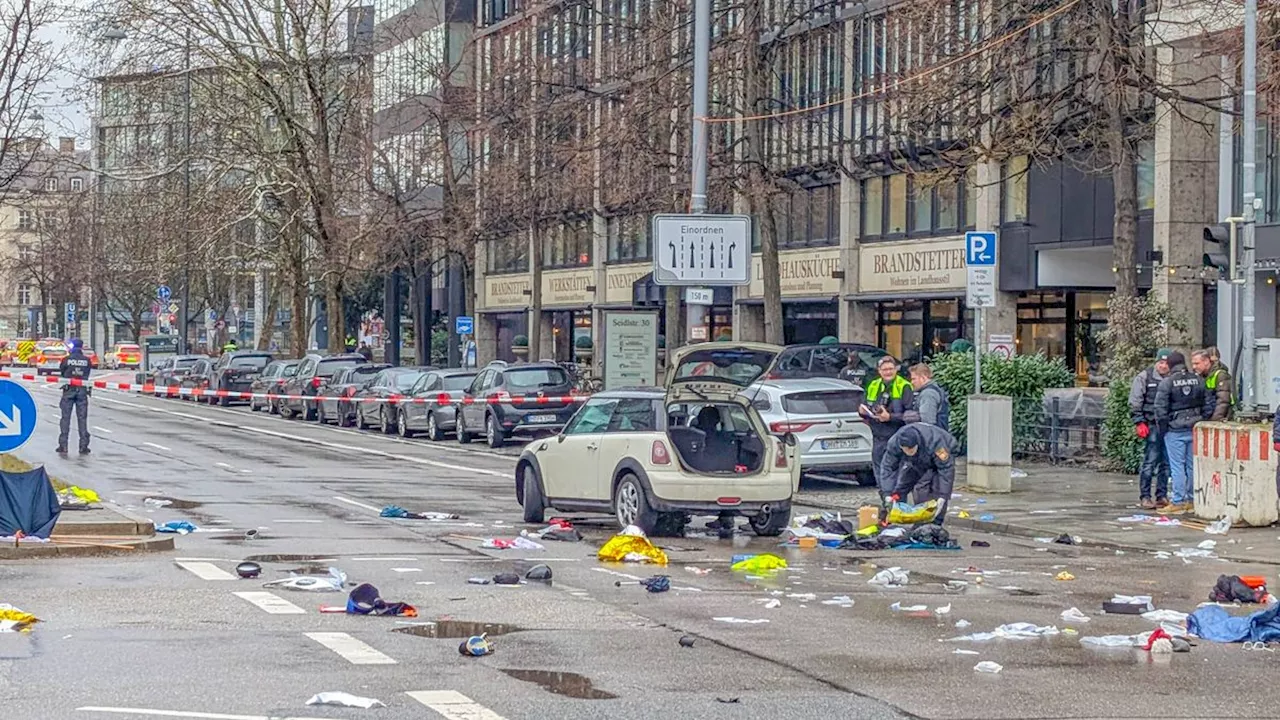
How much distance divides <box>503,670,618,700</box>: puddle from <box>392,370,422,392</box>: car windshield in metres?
29.9

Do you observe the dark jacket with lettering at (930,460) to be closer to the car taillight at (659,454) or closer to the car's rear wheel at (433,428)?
the car taillight at (659,454)

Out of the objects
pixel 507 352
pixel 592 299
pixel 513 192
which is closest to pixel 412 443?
pixel 513 192

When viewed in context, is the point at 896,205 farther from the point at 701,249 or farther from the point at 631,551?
the point at 631,551

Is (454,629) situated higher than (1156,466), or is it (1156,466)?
(1156,466)

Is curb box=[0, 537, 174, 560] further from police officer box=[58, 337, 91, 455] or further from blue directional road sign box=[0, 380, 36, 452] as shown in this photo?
police officer box=[58, 337, 91, 455]

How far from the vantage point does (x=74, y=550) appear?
14.9m

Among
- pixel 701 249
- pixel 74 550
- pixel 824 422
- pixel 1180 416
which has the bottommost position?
pixel 74 550

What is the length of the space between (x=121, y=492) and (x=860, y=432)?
9.03m

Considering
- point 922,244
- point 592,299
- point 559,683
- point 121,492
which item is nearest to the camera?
point 559,683

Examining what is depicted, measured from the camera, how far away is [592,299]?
6159cm

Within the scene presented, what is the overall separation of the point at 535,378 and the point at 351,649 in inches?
926

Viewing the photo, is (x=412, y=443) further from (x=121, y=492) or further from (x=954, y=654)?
(x=954, y=654)

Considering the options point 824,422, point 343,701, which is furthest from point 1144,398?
point 343,701

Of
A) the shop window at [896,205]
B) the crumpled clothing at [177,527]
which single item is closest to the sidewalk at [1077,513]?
the crumpled clothing at [177,527]
